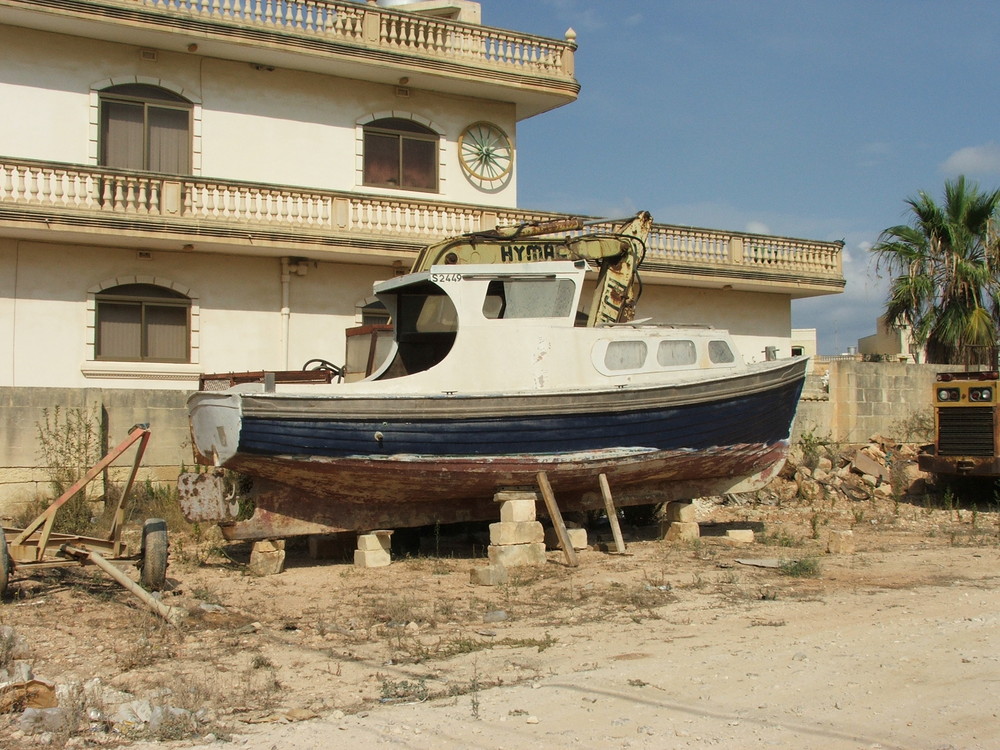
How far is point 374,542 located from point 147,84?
34.9 ft

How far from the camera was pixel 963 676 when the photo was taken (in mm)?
6484

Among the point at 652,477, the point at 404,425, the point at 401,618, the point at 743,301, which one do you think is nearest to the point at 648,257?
the point at 743,301

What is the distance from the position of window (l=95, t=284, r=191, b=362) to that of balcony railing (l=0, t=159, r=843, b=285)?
4.60 ft

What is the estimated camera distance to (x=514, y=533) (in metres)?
10.7

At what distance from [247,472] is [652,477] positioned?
14.9 ft

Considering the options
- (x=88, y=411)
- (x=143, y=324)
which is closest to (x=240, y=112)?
(x=143, y=324)

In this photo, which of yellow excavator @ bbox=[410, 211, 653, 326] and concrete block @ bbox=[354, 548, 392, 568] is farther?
yellow excavator @ bbox=[410, 211, 653, 326]

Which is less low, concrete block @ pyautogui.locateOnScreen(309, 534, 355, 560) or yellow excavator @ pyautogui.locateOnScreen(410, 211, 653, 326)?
yellow excavator @ pyautogui.locateOnScreen(410, 211, 653, 326)

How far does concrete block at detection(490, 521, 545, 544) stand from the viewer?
34.9 feet

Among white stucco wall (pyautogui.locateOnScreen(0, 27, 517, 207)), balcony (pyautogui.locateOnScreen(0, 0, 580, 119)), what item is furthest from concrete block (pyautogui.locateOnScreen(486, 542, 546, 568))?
balcony (pyautogui.locateOnScreen(0, 0, 580, 119))

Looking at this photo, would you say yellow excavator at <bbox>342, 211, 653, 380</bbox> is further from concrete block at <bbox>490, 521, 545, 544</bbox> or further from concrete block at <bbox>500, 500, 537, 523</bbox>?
concrete block at <bbox>490, 521, 545, 544</bbox>

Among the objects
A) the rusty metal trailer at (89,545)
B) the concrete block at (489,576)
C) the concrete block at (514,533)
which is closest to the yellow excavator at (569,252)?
the concrete block at (514,533)

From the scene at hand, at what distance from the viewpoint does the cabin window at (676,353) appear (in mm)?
11688

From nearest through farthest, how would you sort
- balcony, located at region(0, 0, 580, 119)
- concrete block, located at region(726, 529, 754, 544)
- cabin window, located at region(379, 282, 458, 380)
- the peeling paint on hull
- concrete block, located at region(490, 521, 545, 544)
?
the peeling paint on hull, concrete block, located at region(490, 521, 545, 544), cabin window, located at region(379, 282, 458, 380), concrete block, located at region(726, 529, 754, 544), balcony, located at region(0, 0, 580, 119)
